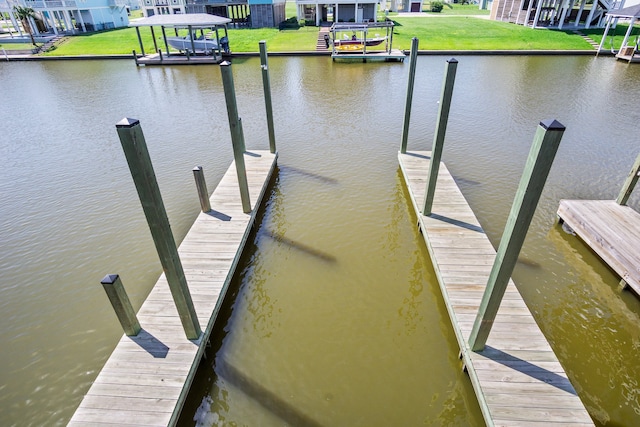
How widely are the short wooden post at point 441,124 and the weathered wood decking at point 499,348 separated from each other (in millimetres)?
570

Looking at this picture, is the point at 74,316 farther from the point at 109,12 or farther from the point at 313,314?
the point at 109,12

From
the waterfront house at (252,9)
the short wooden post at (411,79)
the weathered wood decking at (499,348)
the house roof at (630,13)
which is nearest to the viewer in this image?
the weathered wood decking at (499,348)

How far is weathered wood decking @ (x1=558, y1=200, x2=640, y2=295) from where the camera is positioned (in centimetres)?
653

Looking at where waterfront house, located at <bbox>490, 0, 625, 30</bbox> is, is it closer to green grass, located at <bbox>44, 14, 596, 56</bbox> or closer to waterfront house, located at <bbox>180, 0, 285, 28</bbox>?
green grass, located at <bbox>44, 14, 596, 56</bbox>

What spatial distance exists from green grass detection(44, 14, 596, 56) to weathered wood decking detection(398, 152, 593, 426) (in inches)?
1048

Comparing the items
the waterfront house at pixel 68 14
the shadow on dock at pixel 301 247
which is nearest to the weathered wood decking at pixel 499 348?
the shadow on dock at pixel 301 247

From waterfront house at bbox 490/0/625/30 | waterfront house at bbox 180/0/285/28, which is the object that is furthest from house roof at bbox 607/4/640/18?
waterfront house at bbox 180/0/285/28

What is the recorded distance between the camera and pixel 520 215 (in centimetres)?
390

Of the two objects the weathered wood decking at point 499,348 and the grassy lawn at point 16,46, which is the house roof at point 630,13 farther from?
the grassy lawn at point 16,46

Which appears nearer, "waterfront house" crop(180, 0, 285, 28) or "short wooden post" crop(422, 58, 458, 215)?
"short wooden post" crop(422, 58, 458, 215)

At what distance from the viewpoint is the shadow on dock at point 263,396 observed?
4.86 m

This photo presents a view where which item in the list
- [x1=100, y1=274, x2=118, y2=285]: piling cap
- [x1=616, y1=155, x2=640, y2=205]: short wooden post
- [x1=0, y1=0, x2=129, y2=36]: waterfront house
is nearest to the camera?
[x1=100, y1=274, x2=118, y2=285]: piling cap

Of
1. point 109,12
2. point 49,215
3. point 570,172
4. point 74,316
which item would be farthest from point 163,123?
point 109,12

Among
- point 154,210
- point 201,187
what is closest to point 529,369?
point 154,210
